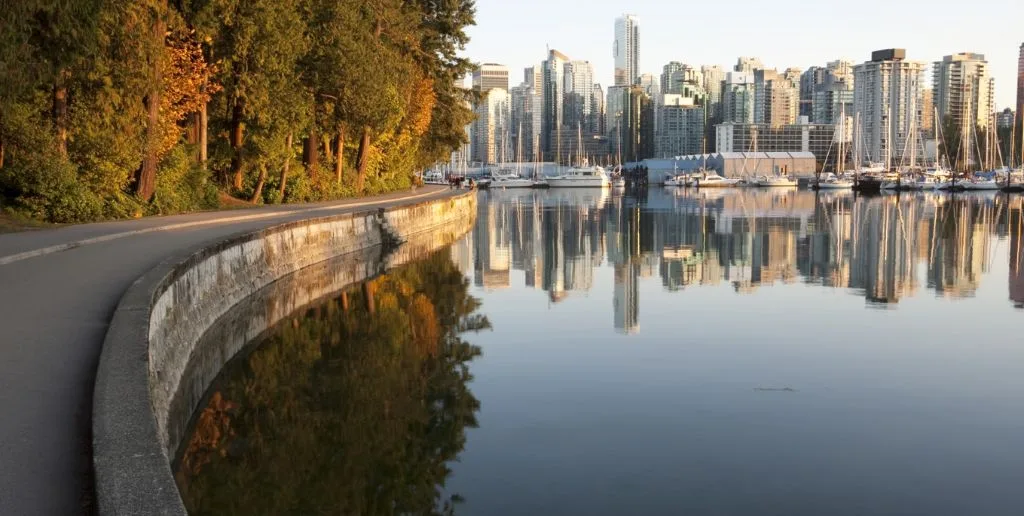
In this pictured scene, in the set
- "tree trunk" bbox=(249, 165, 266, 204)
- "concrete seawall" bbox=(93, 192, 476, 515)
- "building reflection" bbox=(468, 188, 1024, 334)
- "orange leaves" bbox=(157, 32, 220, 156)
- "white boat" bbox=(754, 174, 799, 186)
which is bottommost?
"white boat" bbox=(754, 174, 799, 186)

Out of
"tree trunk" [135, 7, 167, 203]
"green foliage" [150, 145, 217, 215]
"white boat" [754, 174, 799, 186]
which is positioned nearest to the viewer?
"tree trunk" [135, 7, 167, 203]

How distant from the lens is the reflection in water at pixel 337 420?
10734mm

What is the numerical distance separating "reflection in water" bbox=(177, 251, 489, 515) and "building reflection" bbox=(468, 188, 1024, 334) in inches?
187

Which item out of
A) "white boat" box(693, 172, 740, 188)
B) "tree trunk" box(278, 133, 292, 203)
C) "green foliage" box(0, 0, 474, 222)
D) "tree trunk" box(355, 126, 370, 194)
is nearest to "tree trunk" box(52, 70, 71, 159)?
"green foliage" box(0, 0, 474, 222)

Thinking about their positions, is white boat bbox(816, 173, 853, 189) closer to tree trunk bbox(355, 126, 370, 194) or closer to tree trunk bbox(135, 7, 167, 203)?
tree trunk bbox(355, 126, 370, 194)

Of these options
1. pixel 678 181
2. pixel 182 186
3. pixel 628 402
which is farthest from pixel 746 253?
pixel 678 181

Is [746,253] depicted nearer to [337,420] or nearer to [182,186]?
[182,186]

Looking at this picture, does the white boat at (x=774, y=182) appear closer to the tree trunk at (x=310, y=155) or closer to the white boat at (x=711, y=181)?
the white boat at (x=711, y=181)

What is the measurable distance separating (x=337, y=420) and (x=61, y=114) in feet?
60.0

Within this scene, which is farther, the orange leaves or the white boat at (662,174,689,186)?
the white boat at (662,174,689,186)

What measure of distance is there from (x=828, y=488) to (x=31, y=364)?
7859mm

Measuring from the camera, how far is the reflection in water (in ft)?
35.2

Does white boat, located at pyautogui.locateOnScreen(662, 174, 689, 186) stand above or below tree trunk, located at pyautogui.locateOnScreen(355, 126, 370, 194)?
below

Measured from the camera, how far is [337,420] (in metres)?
13.5
